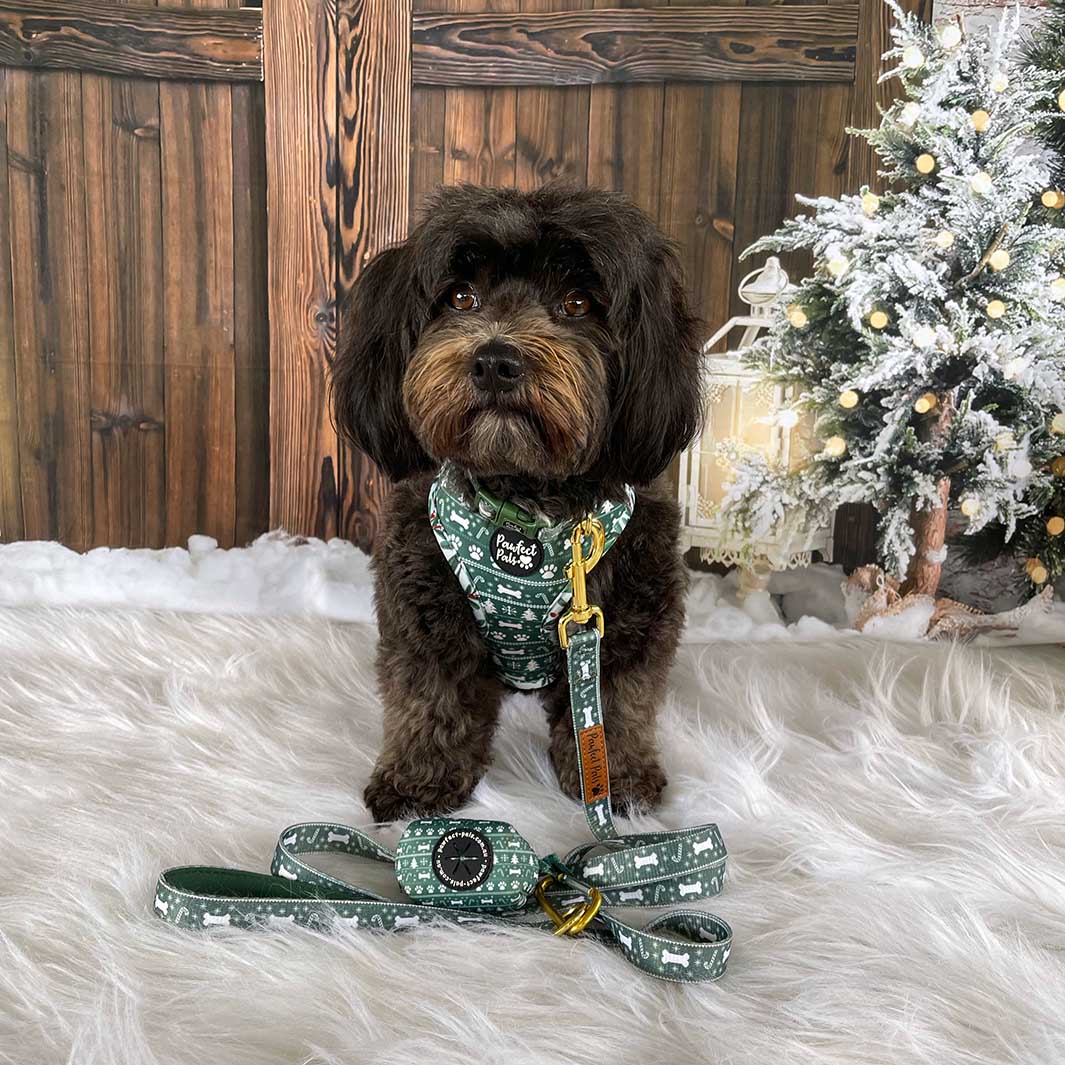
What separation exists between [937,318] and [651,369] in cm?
116

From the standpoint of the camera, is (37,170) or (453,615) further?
(37,170)

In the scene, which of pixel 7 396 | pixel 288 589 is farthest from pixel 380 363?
pixel 7 396

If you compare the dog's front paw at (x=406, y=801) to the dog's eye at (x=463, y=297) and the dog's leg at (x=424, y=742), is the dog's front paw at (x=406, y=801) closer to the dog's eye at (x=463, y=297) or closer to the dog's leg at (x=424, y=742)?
the dog's leg at (x=424, y=742)

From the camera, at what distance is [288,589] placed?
267cm

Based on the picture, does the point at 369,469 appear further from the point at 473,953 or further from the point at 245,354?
the point at 473,953

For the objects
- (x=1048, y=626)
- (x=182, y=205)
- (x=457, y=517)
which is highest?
(x=182, y=205)

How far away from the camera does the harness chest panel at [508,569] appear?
1.52m

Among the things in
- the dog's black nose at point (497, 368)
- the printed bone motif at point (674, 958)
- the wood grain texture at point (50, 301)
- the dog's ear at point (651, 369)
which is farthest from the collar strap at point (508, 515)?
the wood grain texture at point (50, 301)

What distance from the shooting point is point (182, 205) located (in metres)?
2.60

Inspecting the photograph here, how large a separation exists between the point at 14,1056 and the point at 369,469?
191 cm

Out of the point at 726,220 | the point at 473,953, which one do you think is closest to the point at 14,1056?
the point at 473,953

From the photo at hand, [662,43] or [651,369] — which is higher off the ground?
[662,43]

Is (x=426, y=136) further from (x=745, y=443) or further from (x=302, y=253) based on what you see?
(x=745, y=443)

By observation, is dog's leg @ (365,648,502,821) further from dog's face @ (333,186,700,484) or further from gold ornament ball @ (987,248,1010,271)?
gold ornament ball @ (987,248,1010,271)
